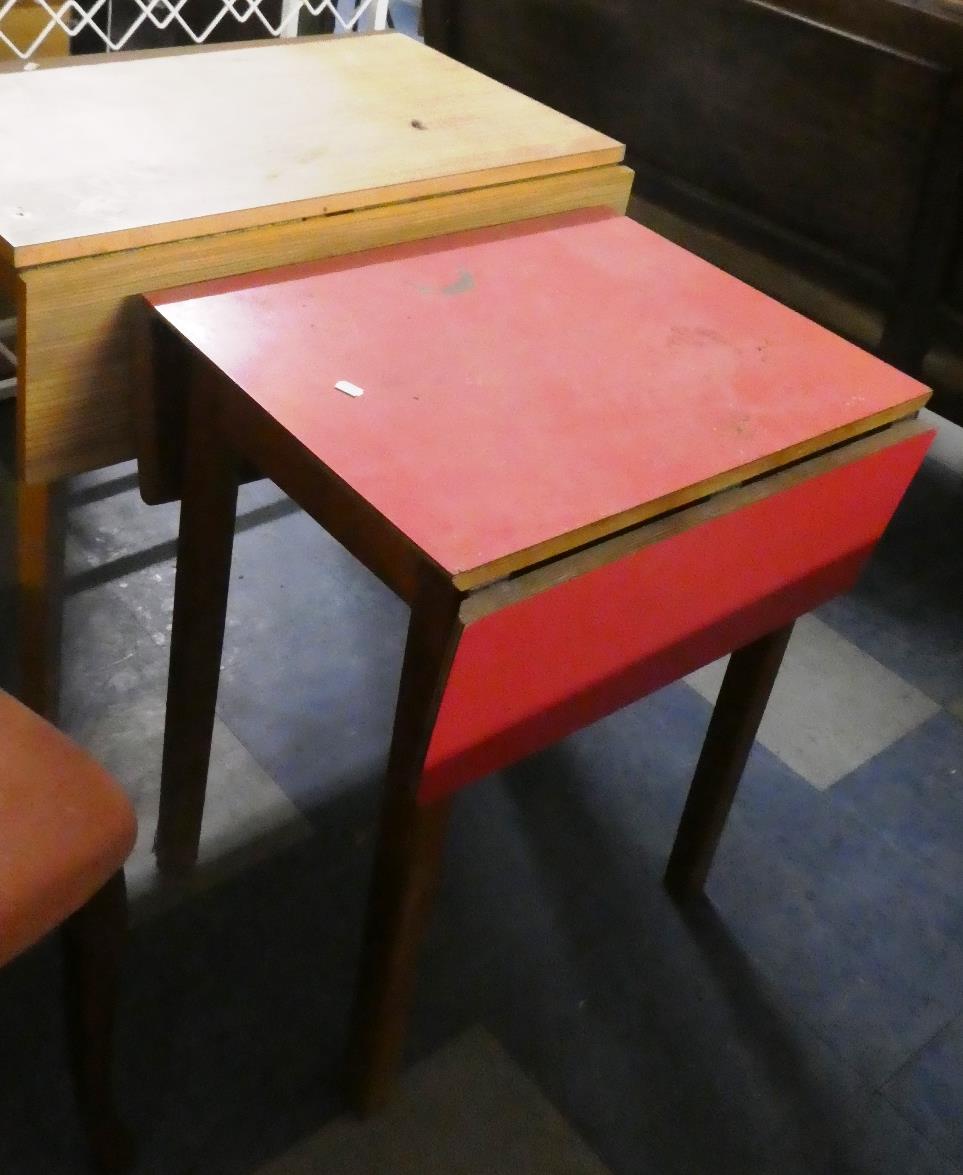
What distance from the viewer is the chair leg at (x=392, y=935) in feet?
3.01

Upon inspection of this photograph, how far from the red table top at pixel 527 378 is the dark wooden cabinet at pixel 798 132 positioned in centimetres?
71

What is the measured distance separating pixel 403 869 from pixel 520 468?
0.34m

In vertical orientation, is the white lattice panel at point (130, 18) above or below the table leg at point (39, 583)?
above

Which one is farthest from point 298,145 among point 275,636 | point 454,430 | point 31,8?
point 31,8

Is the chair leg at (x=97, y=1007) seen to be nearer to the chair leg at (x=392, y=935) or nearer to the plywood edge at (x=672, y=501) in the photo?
the chair leg at (x=392, y=935)

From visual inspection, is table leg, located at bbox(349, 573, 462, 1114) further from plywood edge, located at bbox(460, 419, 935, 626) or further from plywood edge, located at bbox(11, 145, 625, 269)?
plywood edge, located at bbox(11, 145, 625, 269)

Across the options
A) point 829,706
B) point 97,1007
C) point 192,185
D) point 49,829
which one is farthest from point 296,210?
point 829,706

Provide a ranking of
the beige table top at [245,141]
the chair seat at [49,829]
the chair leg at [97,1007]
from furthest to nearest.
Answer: the beige table top at [245,141] < the chair leg at [97,1007] < the chair seat at [49,829]

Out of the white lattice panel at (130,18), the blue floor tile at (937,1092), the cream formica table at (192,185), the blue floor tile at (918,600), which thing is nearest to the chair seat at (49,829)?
the cream formica table at (192,185)

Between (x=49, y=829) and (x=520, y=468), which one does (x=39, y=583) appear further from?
(x=520, y=468)

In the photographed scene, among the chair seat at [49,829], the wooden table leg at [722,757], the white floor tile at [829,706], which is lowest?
the white floor tile at [829,706]

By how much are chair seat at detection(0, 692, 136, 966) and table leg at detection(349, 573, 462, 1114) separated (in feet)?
0.65

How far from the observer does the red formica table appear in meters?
0.80

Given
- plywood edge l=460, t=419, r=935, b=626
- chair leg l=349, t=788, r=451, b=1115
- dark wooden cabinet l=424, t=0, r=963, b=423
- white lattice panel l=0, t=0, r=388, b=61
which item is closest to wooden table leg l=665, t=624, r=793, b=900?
plywood edge l=460, t=419, r=935, b=626
